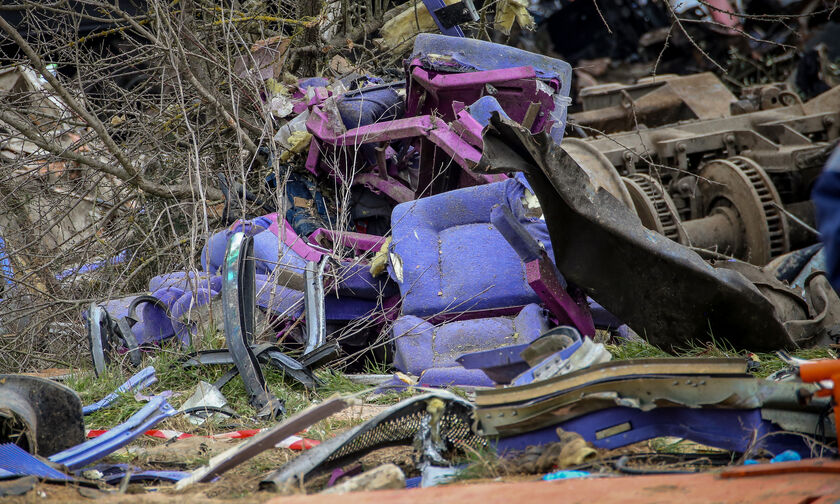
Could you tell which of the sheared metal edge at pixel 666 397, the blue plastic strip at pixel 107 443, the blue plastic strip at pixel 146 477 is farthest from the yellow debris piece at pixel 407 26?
the sheared metal edge at pixel 666 397

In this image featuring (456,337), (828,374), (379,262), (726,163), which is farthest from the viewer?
(726,163)

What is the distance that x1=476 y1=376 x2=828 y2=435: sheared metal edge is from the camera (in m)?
1.97

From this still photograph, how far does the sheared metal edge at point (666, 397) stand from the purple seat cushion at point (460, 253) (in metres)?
1.86

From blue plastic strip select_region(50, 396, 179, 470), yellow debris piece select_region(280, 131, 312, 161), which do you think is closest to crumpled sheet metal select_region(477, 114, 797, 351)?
blue plastic strip select_region(50, 396, 179, 470)

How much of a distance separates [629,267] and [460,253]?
977 millimetres

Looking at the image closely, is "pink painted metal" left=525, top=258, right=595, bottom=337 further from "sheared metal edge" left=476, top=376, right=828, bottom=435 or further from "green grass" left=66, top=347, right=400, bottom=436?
"sheared metal edge" left=476, top=376, right=828, bottom=435

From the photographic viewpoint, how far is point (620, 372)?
1947 mm

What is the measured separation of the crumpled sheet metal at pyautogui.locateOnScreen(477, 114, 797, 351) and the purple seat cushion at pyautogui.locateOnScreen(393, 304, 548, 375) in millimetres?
323

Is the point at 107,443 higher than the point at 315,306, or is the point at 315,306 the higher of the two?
the point at 107,443

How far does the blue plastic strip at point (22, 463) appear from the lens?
219 cm

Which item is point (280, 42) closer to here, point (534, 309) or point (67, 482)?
point (534, 309)

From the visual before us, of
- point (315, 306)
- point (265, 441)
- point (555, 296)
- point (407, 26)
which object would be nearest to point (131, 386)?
point (315, 306)

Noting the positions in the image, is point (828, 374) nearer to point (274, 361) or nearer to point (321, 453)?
point (321, 453)

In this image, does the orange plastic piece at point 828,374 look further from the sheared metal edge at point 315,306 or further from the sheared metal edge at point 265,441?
the sheared metal edge at point 315,306
